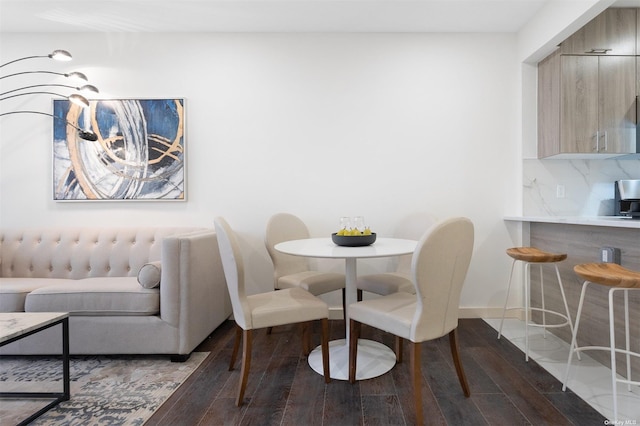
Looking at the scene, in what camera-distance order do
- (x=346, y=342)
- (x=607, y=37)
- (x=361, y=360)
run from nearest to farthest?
(x=361, y=360) → (x=346, y=342) → (x=607, y=37)

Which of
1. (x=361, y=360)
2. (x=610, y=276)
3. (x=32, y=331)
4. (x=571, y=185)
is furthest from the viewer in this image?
(x=571, y=185)

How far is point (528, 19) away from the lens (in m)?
2.78

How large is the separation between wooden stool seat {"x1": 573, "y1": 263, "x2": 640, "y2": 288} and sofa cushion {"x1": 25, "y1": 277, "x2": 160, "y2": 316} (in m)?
2.46

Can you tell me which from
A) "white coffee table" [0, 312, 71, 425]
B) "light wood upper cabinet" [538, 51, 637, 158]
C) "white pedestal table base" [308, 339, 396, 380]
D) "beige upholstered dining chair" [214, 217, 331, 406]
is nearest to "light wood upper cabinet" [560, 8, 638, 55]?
"light wood upper cabinet" [538, 51, 637, 158]

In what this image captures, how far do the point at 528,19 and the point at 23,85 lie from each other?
453cm

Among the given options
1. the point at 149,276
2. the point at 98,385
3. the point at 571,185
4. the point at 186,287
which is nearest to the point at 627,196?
the point at 571,185

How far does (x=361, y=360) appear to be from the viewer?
209cm

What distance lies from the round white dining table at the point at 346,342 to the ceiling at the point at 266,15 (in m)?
1.88

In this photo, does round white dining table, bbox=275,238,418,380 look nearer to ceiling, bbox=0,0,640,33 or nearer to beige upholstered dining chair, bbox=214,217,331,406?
beige upholstered dining chair, bbox=214,217,331,406

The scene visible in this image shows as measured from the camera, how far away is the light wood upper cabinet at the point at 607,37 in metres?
2.59

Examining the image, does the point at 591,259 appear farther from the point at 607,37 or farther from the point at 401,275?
the point at 607,37

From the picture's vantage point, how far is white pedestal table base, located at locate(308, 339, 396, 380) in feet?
6.42

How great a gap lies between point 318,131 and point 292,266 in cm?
124

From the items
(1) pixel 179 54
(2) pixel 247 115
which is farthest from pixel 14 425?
(1) pixel 179 54
